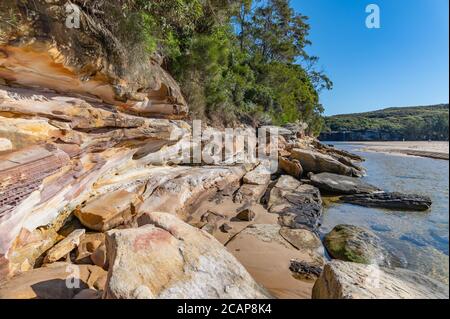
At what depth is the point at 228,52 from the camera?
37.2 feet

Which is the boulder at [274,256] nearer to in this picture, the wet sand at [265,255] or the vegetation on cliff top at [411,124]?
the wet sand at [265,255]

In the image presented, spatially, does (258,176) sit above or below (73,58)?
below

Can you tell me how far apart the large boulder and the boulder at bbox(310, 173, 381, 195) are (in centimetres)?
650

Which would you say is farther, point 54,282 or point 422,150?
point 422,150

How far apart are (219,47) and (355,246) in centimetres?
861

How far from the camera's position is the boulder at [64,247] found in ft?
11.7

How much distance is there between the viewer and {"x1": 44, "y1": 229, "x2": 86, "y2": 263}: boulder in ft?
11.7

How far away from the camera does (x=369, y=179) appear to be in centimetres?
1223

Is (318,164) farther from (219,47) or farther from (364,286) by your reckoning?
(364,286)

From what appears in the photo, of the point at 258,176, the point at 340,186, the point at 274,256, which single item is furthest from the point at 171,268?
the point at 340,186

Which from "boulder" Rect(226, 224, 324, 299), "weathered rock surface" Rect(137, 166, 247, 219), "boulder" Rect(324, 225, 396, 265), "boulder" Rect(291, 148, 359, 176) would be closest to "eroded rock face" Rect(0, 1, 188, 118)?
"weathered rock surface" Rect(137, 166, 247, 219)

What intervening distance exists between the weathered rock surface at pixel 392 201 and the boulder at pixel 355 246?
2917 mm
